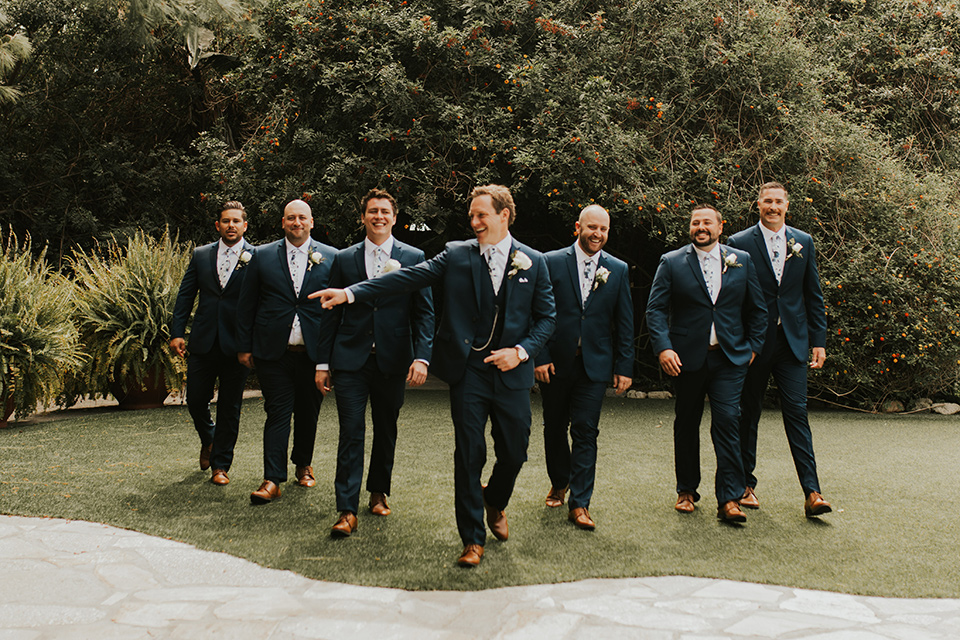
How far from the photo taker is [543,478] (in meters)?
6.00

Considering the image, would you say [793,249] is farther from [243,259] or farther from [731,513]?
[243,259]

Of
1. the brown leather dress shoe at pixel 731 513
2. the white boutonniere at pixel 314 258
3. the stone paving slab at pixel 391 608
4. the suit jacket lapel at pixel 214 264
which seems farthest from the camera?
the suit jacket lapel at pixel 214 264

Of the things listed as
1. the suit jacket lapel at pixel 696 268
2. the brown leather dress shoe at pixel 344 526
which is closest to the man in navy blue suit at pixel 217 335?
the brown leather dress shoe at pixel 344 526

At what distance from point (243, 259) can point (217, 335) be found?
611 millimetres

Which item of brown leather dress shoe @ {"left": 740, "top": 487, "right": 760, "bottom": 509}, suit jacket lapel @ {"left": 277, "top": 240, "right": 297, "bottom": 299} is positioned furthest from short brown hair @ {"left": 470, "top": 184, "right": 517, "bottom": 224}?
brown leather dress shoe @ {"left": 740, "top": 487, "right": 760, "bottom": 509}

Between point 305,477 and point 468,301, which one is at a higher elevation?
point 468,301

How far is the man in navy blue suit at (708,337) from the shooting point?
484 centimetres

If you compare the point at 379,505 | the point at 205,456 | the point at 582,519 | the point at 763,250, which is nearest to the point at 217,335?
the point at 205,456

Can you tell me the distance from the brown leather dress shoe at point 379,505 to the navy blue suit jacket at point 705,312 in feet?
6.72

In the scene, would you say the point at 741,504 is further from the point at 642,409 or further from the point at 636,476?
the point at 642,409

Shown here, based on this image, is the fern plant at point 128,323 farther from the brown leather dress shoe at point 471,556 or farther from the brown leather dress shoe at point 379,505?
the brown leather dress shoe at point 471,556

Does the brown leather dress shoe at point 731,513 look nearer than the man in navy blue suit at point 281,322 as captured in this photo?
Yes

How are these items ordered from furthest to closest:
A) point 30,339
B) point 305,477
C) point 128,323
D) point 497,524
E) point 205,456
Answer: point 128,323 → point 30,339 → point 205,456 → point 305,477 → point 497,524

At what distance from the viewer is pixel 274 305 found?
5.19 m
